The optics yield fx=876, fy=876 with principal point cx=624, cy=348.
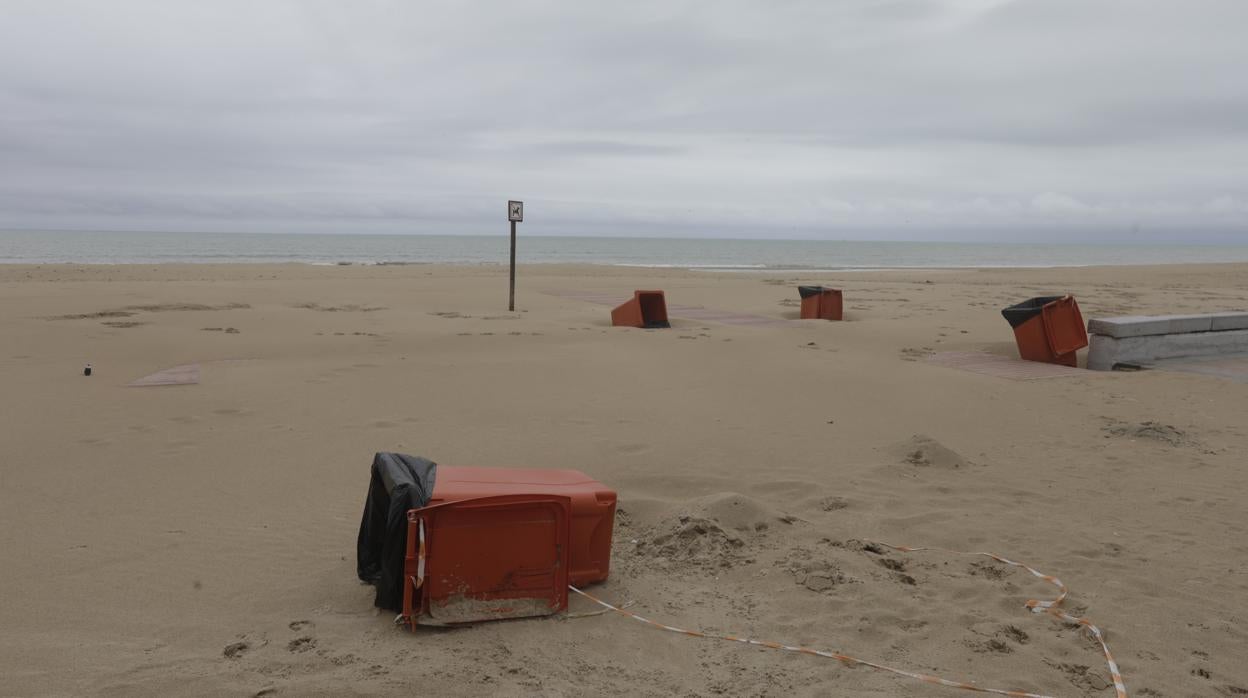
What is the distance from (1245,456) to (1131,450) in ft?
2.20

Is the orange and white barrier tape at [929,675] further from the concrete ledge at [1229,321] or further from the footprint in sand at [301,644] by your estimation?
the concrete ledge at [1229,321]

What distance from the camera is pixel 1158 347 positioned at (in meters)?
8.89

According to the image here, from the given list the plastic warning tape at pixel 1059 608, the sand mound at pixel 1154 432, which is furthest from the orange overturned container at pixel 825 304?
the plastic warning tape at pixel 1059 608

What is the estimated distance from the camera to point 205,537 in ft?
13.5

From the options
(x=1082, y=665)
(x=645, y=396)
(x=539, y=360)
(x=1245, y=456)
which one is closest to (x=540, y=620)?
(x=1082, y=665)

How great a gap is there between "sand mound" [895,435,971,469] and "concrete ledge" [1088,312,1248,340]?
158 inches

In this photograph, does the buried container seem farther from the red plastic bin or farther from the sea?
the sea

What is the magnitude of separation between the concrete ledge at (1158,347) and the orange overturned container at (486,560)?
7.42 m

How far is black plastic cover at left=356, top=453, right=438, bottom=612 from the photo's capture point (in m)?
3.16

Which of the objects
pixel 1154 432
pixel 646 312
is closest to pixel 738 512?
pixel 1154 432

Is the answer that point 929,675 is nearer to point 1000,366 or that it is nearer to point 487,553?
point 487,553

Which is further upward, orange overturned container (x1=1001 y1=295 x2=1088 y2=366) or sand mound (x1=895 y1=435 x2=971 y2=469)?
orange overturned container (x1=1001 y1=295 x2=1088 y2=366)

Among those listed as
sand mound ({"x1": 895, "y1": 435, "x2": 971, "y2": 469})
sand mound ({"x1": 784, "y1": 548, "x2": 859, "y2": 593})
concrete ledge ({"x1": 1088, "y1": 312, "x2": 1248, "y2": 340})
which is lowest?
sand mound ({"x1": 784, "y1": 548, "x2": 859, "y2": 593})

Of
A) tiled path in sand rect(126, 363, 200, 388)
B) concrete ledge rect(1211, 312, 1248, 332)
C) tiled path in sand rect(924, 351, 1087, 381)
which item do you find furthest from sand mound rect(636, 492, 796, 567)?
concrete ledge rect(1211, 312, 1248, 332)
